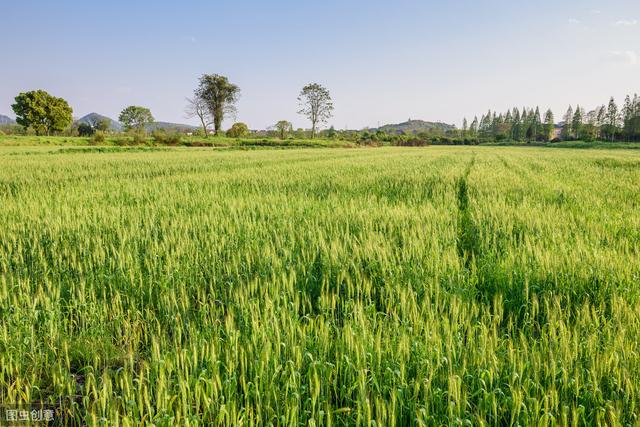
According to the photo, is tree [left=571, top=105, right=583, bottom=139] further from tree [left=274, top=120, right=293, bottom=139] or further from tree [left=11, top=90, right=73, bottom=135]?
tree [left=11, top=90, right=73, bottom=135]

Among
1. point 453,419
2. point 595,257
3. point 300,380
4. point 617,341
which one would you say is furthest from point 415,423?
point 595,257

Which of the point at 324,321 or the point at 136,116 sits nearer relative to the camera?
the point at 324,321

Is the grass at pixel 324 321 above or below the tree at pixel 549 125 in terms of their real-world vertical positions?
below

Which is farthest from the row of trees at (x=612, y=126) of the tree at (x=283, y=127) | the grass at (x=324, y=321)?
the grass at (x=324, y=321)

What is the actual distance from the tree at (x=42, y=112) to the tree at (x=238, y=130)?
27.5 meters

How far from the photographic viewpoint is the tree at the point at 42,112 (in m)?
62.2

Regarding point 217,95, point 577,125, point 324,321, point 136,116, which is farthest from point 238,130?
point 577,125

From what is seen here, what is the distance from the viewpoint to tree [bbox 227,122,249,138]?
71938mm

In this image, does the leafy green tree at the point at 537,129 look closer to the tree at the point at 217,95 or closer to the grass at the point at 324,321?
the tree at the point at 217,95

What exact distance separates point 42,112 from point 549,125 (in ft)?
404

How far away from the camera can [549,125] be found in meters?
110

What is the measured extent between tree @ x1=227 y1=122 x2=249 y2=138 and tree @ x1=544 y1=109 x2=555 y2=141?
85.4 metres

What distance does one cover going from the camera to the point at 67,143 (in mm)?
39312

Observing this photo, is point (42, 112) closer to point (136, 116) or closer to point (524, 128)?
point (136, 116)
